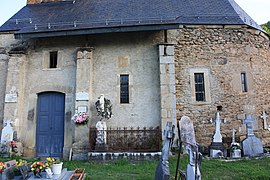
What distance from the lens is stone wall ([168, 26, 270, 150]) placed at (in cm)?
881

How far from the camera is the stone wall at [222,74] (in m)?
8.81

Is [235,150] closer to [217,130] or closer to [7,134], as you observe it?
[217,130]

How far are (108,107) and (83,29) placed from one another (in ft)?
10.3

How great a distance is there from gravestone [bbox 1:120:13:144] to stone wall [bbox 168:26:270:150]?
6441 mm

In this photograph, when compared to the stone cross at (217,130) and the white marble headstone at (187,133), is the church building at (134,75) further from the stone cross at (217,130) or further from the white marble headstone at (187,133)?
the white marble headstone at (187,133)

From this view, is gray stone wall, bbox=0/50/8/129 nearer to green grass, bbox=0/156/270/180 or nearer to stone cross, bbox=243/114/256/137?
green grass, bbox=0/156/270/180

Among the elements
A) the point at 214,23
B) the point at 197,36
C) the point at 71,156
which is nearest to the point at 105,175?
the point at 71,156

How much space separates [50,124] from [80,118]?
174 centimetres

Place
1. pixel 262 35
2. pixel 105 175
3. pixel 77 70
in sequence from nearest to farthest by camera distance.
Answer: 1. pixel 105 175
2. pixel 77 70
3. pixel 262 35

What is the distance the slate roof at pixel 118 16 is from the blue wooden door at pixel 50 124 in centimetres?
261

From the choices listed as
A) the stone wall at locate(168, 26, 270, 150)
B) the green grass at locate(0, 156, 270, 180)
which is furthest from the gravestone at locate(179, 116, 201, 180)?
the stone wall at locate(168, 26, 270, 150)

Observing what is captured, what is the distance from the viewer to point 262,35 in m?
10.2

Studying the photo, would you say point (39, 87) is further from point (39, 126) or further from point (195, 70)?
point (195, 70)

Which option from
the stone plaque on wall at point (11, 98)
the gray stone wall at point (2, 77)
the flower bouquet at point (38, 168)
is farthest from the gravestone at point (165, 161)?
the gray stone wall at point (2, 77)
